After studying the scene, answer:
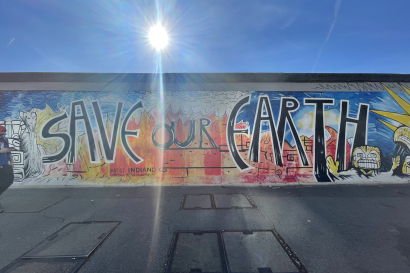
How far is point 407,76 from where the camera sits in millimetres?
7168

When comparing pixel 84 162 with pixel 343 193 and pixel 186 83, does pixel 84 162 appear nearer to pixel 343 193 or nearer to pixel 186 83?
pixel 186 83

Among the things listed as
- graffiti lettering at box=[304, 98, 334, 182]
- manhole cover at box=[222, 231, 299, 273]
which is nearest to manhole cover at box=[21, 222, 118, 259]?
manhole cover at box=[222, 231, 299, 273]

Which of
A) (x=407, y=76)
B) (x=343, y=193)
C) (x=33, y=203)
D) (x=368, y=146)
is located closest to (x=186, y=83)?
(x=33, y=203)

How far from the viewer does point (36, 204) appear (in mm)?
5160

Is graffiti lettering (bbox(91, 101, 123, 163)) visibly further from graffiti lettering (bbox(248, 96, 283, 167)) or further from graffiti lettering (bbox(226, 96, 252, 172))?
graffiti lettering (bbox(248, 96, 283, 167))

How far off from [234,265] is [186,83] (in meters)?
5.89

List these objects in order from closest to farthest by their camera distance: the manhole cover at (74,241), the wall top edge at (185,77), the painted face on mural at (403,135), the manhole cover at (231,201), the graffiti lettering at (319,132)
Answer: the manhole cover at (74,241), the manhole cover at (231,201), the wall top edge at (185,77), the graffiti lettering at (319,132), the painted face on mural at (403,135)

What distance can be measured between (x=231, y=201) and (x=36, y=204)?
5.33 metres

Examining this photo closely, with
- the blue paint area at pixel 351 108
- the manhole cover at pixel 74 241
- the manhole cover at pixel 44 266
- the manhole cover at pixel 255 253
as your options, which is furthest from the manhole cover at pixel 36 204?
the blue paint area at pixel 351 108

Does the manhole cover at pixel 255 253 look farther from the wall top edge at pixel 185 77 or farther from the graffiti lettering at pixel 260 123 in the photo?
the wall top edge at pixel 185 77

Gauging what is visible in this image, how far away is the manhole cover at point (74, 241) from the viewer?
2975 millimetres

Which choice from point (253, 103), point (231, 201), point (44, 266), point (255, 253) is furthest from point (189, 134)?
point (44, 266)

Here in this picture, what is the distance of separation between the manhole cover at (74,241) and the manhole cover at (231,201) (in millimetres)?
2513

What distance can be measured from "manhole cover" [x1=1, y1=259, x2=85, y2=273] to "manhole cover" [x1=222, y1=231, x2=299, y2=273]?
2222mm
